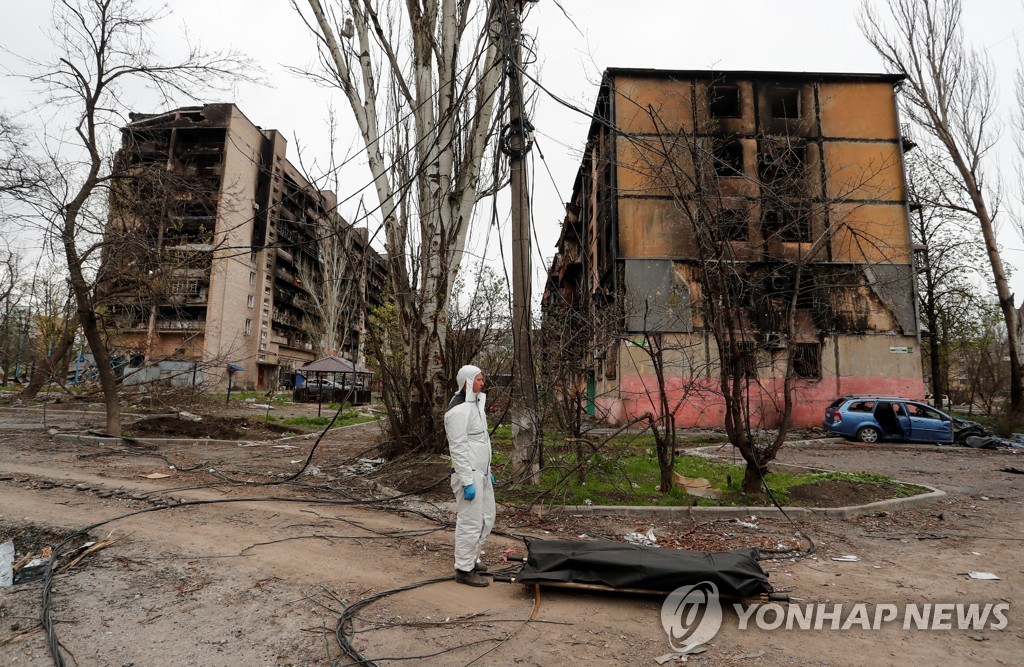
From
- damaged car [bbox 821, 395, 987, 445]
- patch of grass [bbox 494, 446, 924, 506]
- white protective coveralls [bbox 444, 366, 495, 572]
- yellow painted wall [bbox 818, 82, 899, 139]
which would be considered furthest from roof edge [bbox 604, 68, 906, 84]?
white protective coveralls [bbox 444, 366, 495, 572]

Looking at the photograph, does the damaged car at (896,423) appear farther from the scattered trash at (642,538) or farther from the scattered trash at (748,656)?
the scattered trash at (748,656)

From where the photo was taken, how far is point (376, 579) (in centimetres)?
473

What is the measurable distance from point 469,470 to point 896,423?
59.8ft

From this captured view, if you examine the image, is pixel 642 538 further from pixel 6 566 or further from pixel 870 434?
pixel 870 434

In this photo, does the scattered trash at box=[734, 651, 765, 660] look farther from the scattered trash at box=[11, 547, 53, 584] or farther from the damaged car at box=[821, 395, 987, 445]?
the damaged car at box=[821, 395, 987, 445]

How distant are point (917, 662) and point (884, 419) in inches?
688

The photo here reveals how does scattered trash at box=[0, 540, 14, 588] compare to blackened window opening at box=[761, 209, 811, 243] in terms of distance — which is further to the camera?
blackened window opening at box=[761, 209, 811, 243]

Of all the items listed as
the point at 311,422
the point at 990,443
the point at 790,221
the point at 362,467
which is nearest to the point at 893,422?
the point at 990,443

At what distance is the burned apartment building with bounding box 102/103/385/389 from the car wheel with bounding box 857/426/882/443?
15727 mm

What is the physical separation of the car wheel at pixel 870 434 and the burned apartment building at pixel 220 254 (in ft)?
51.6

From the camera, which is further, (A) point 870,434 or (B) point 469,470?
(A) point 870,434

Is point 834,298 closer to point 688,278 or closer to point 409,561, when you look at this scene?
point 688,278

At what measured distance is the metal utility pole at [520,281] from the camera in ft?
25.7

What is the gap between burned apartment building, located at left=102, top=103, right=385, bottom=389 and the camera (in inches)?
470
